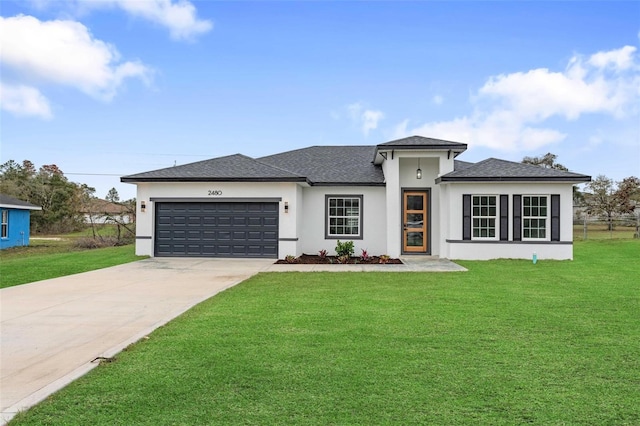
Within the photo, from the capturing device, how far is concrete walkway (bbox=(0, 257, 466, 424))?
14.2ft

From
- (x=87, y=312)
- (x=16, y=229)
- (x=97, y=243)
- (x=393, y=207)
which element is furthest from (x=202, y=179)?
(x=16, y=229)

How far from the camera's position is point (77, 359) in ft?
15.7

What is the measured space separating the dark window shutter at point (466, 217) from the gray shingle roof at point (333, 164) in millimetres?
3141

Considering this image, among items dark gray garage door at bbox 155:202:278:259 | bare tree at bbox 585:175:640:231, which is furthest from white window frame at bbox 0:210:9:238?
bare tree at bbox 585:175:640:231

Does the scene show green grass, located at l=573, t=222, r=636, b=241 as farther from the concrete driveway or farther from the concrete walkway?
the concrete driveway

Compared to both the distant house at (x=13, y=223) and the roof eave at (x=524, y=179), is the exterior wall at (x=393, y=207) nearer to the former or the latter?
the roof eave at (x=524, y=179)

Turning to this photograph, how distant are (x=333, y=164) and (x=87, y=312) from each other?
43.9ft

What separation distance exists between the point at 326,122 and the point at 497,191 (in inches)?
489

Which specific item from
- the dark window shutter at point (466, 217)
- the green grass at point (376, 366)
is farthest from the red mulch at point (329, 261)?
the green grass at point (376, 366)

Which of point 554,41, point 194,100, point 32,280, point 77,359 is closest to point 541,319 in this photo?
point 77,359

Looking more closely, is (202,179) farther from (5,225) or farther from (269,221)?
(5,225)

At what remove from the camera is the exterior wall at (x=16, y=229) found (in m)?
24.6

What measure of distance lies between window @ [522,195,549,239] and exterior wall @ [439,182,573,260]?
267mm

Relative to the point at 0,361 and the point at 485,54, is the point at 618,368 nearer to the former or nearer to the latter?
the point at 0,361
